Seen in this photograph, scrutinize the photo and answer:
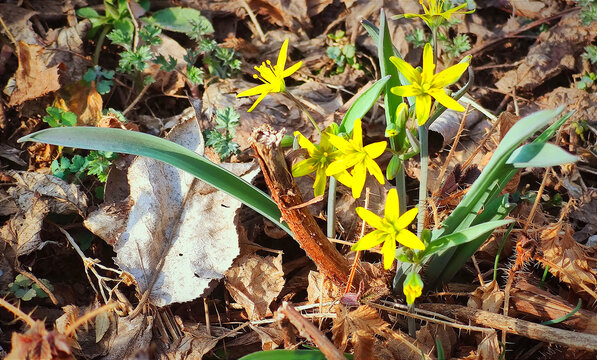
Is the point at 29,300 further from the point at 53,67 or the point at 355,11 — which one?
the point at 355,11

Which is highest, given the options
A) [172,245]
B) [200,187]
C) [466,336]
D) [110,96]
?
[110,96]

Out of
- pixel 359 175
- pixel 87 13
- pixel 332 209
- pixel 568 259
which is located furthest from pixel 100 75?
pixel 568 259

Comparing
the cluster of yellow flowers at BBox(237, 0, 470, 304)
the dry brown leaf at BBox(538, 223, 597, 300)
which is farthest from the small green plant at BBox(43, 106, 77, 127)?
the dry brown leaf at BBox(538, 223, 597, 300)

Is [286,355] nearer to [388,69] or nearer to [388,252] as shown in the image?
[388,252]

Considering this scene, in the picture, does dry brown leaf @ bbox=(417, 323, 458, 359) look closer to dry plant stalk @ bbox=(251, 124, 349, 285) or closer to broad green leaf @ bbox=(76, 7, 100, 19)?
dry plant stalk @ bbox=(251, 124, 349, 285)

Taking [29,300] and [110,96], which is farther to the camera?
[110,96]

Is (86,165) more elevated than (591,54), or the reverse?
(591,54)

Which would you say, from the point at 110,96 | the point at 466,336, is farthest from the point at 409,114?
the point at 110,96
